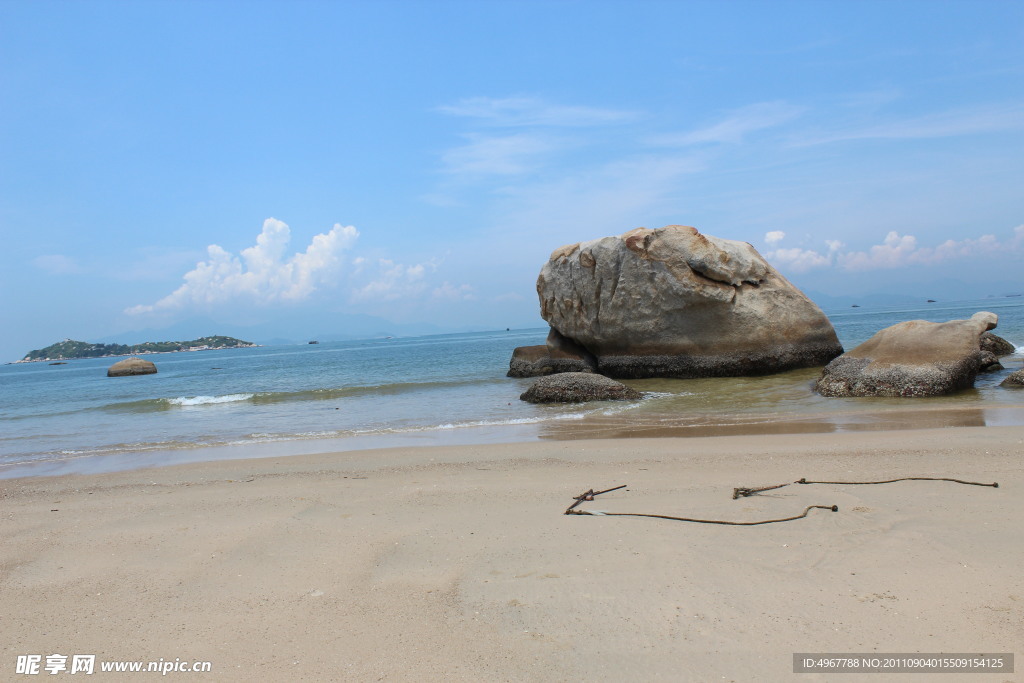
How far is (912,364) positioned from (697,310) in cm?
651

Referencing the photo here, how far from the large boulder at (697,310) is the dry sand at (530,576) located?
469 inches

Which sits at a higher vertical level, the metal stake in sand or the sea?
the metal stake in sand

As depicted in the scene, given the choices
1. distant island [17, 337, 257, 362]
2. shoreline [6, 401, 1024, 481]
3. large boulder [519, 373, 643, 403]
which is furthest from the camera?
distant island [17, 337, 257, 362]

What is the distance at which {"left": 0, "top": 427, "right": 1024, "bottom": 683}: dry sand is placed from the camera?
293 centimetres

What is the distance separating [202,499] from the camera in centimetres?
646

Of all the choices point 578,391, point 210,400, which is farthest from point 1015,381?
point 210,400

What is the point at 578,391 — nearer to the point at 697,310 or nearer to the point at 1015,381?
the point at 697,310

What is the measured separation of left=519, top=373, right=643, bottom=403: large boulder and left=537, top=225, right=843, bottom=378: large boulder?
14.8 ft

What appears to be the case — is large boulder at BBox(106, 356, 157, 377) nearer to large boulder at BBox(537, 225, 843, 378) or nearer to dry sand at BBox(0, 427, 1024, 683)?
large boulder at BBox(537, 225, 843, 378)

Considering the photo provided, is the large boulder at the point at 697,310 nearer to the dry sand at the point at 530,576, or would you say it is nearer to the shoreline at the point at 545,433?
the shoreline at the point at 545,433

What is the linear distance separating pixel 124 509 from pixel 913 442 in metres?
8.88

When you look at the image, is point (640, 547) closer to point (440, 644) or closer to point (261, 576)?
point (440, 644)

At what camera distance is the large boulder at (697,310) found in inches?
723

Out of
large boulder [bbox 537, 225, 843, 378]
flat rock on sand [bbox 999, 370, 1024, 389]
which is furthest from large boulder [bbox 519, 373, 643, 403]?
flat rock on sand [bbox 999, 370, 1024, 389]
